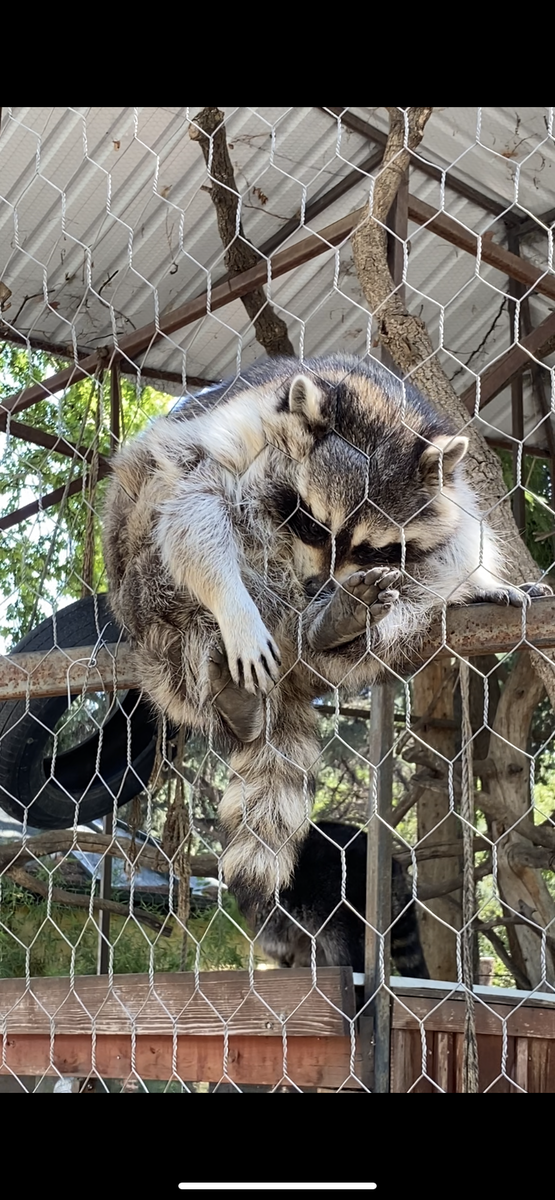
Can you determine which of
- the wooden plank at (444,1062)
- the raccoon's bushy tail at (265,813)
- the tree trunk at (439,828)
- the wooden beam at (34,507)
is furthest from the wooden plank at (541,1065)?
the wooden beam at (34,507)

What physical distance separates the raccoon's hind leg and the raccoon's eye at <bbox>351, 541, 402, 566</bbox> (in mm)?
201

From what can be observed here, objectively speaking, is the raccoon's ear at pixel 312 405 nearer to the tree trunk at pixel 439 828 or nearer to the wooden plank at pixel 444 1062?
the wooden plank at pixel 444 1062

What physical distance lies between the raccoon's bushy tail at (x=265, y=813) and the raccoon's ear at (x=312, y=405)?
29.1 inches

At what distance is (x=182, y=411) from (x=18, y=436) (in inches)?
86.3

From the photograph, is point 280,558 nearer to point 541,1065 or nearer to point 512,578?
point 512,578

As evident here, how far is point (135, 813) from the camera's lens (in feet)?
13.1

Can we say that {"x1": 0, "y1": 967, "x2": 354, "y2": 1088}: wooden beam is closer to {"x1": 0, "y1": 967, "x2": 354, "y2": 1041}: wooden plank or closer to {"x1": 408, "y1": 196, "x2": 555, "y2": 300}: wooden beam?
{"x1": 0, "y1": 967, "x2": 354, "y2": 1041}: wooden plank

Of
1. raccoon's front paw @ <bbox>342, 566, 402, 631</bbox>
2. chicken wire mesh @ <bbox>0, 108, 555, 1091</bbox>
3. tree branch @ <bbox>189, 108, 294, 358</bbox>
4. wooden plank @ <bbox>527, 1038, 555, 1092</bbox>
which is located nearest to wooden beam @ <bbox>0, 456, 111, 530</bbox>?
chicken wire mesh @ <bbox>0, 108, 555, 1091</bbox>

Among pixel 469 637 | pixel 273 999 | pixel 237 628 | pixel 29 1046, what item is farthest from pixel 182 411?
pixel 29 1046

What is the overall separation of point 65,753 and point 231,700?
1396mm

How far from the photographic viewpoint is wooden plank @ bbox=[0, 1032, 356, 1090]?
2664 millimetres

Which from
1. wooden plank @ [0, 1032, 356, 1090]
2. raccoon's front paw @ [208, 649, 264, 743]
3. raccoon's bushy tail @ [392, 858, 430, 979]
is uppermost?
raccoon's front paw @ [208, 649, 264, 743]

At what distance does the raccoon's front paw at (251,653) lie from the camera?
7.80 feet

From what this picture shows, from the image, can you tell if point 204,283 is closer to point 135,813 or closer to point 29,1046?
point 135,813
